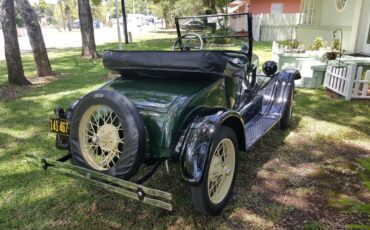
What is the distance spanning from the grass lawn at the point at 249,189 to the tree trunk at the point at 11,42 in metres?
2.84

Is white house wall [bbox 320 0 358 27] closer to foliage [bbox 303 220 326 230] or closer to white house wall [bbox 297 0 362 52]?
white house wall [bbox 297 0 362 52]

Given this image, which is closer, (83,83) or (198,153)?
(198,153)

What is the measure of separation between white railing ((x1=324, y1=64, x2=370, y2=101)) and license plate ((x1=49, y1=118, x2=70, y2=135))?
5.21 meters

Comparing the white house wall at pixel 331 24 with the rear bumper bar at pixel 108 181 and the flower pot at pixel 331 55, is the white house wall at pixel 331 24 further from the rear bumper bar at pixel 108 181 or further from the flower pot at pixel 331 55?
the rear bumper bar at pixel 108 181

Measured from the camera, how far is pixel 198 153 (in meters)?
2.40

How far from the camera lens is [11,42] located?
7.17 meters

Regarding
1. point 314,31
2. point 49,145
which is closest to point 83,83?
point 49,145

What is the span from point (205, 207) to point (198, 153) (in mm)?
478

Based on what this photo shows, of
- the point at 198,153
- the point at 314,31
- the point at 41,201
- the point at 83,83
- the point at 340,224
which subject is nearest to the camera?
the point at 198,153

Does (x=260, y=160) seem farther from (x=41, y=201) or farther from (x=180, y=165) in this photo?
(x=41, y=201)

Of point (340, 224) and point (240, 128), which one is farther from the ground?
point (240, 128)

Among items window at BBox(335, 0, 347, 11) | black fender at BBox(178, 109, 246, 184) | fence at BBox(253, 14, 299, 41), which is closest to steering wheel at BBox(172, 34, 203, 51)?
black fender at BBox(178, 109, 246, 184)

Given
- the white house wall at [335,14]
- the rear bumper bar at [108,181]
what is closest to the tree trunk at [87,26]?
the white house wall at [335,14]

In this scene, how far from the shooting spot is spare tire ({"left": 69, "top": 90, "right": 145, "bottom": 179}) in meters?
2.33
